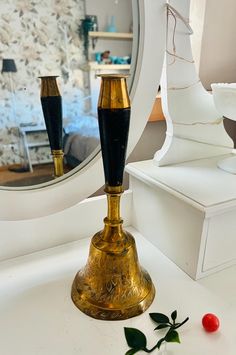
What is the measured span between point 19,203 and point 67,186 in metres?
0.09

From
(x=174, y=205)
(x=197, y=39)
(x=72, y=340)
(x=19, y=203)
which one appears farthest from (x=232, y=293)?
(x=197, y=39)

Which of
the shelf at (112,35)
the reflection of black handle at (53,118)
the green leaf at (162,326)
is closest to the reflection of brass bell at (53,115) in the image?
the reflection of black handle at (53,118)

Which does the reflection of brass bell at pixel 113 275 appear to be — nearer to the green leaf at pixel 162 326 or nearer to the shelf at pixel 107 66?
the green leaf at pixel 162 326

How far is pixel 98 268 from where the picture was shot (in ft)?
1.63

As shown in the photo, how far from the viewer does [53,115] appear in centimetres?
53

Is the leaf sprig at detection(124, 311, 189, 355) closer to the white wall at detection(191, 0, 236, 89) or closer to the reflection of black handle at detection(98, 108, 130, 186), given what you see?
the reflection of black handle at detection(98, 108, 130, 186)

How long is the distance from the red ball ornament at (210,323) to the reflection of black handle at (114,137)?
267 millimetres

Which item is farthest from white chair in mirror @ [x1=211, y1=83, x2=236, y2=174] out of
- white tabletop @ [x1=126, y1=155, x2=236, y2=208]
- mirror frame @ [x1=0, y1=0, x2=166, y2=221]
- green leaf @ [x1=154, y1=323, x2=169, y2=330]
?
green leaf @ [x1=154, y1=323, x2=169, y2=330]

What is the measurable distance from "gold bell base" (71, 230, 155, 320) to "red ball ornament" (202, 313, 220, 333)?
10 centimetres

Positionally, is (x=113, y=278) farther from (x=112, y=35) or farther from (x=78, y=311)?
(x=112, y=35)

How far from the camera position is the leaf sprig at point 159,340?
1.40 ft

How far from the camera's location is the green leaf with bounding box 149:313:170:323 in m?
0.47

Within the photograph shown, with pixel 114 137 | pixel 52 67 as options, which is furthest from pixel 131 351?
pixel 52 67

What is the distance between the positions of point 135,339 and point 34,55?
0.48 m
